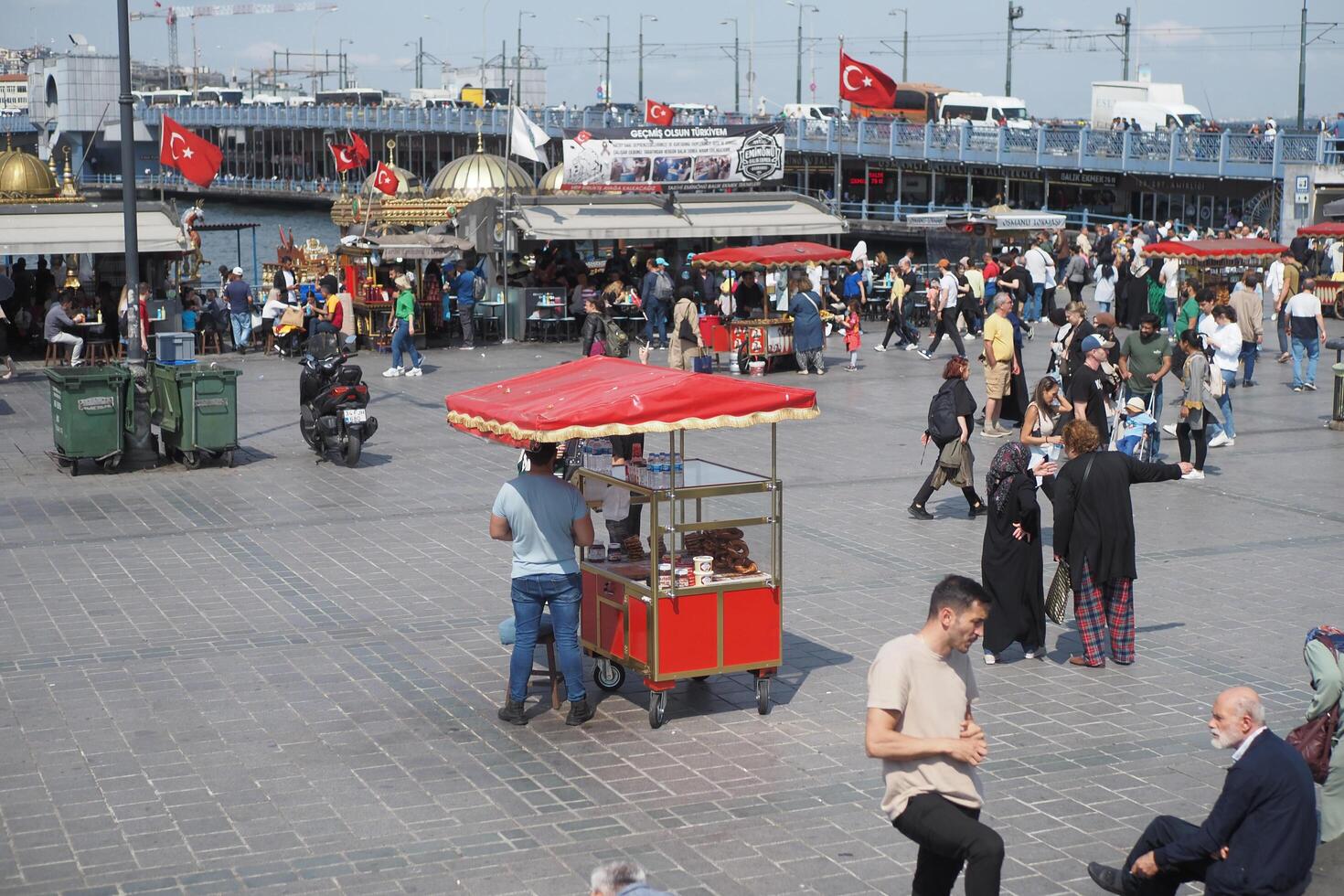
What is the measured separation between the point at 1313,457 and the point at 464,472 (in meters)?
8.85

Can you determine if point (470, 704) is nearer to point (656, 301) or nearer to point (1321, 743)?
point (1321, 743)

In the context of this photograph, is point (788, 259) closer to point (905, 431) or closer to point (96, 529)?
point (905, 431)

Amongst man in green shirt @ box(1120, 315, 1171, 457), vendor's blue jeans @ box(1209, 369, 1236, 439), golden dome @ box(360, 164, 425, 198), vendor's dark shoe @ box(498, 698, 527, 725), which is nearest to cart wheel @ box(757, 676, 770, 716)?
vendor's dark shoe @ box(498, 698, 527, 725)

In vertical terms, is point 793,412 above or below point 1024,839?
above

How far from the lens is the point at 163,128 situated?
2852 cm

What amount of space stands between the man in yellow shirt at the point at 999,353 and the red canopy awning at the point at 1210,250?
929 cm

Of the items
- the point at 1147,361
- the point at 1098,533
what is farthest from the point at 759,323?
the point at 1098,533

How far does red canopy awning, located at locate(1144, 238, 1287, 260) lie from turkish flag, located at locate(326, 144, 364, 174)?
20.2m

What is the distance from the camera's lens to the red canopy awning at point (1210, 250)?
25.8 meters

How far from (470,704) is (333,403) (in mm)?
7963

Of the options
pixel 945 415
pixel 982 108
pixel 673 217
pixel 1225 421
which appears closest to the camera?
pixel 945 415

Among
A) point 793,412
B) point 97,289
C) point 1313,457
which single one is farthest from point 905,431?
point 97,289

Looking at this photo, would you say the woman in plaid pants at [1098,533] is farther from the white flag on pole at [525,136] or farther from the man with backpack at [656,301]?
the white flag on pole at [525,136]

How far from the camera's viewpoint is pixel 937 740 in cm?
525
